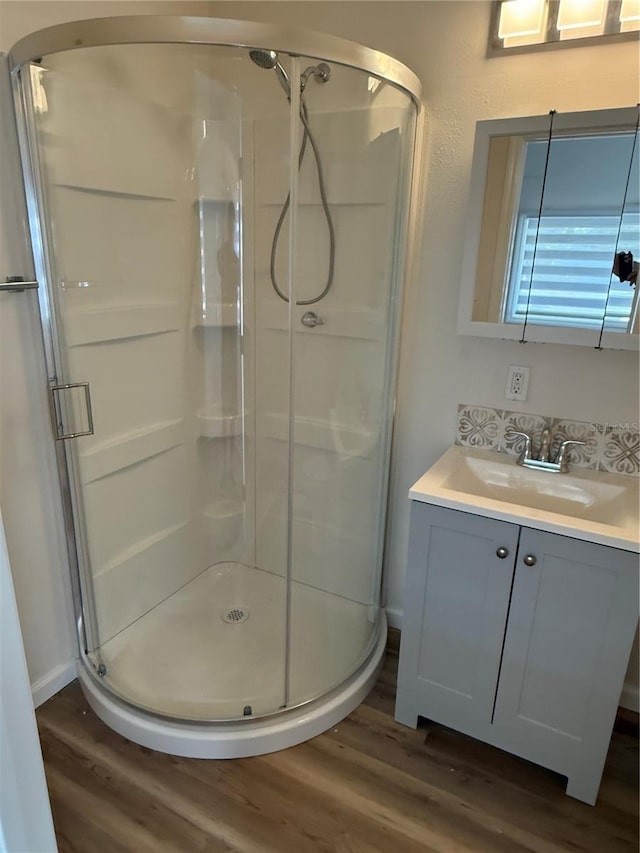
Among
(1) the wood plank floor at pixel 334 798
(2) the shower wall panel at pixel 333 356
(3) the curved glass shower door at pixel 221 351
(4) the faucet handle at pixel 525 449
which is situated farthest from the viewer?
(4) the faucet handle at pixel 525 449

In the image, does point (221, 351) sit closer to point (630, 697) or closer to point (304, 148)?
point (304, 148)

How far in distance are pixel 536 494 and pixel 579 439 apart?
9.3 inches

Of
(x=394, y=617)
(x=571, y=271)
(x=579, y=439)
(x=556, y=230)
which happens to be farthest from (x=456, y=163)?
(x=394, y=617)

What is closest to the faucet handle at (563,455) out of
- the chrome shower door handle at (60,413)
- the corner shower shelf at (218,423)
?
the corner shower shelf at (218,423)

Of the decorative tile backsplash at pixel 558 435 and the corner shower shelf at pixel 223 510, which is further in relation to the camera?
the corner shower shelf at pixel 223 510

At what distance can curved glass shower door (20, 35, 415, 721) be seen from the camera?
163 cm

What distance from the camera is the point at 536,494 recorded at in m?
1.80

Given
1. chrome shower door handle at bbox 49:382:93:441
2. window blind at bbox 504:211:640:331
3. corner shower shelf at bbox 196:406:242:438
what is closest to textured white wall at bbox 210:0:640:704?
window blind at bbox 504:211:640:331

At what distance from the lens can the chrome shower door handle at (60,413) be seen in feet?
5.53

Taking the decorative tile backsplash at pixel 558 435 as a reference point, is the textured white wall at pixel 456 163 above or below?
above

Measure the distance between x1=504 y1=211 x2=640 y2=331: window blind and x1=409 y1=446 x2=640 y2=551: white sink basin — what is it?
0.47 m

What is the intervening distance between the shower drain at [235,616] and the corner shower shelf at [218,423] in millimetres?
668

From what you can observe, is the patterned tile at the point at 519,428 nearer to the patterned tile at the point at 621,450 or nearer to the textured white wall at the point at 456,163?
the textured white wall at the point at 456,163

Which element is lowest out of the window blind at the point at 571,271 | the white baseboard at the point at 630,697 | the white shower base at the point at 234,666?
the white baseboard at the point at 630,697
